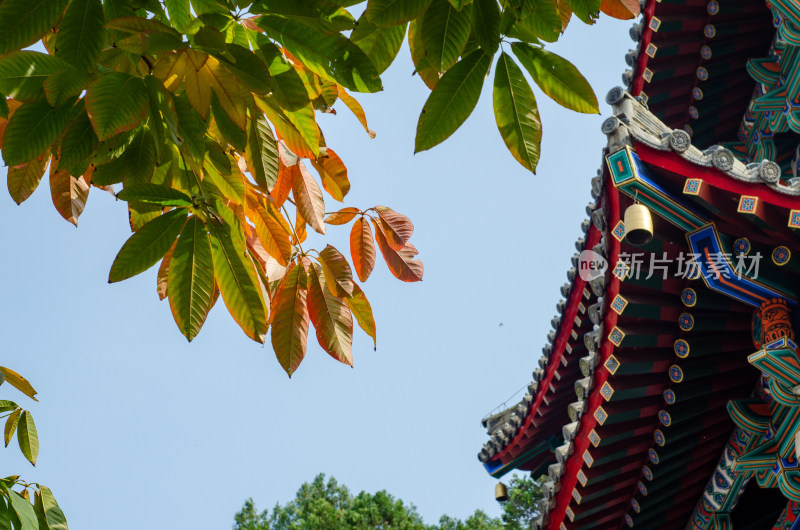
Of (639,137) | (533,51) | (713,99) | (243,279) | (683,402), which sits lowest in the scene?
(243,279)

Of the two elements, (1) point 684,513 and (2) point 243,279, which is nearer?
(2) point 243,279

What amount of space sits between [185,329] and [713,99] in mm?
6852

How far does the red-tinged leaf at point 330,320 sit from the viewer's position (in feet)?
7.47

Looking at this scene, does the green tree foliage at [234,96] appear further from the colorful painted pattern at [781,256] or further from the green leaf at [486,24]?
the colorful painted pattern at [781,256]

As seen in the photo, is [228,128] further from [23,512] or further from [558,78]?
[23,512]

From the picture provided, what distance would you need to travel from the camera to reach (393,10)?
173cm

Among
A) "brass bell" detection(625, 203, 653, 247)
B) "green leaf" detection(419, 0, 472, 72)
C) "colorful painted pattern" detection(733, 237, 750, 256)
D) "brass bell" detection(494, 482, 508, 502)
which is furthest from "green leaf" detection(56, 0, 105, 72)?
"brass bell" detection(494, 482, 508, 502)

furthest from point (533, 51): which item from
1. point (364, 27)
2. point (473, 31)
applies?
point (364, 27)

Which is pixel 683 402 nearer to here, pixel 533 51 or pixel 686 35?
pixel 686 35

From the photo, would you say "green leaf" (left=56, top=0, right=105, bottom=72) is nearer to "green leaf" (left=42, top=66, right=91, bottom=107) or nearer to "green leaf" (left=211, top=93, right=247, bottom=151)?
"green leaf" (left=42, top=66, right=91, bottom=107)

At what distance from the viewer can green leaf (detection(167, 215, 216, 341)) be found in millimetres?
1972

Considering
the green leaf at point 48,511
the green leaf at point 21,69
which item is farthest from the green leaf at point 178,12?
the green leaf at point 48,511

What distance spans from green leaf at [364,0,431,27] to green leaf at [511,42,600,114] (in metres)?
0.24

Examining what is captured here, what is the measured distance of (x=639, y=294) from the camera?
229 inches
